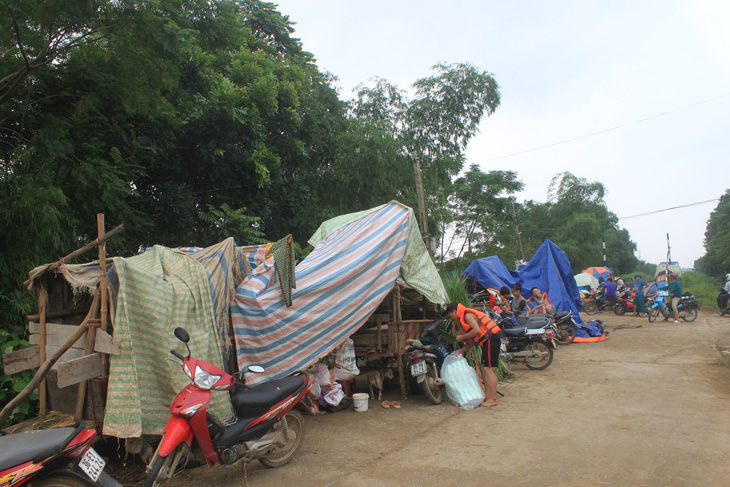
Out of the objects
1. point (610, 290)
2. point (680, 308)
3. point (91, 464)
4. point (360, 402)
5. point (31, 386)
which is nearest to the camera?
point (91, 464)

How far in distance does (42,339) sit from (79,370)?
0.91 m

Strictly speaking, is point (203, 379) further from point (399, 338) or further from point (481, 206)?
point (481, 206)

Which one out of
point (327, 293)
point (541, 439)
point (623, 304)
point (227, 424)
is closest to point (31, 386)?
point (227, 424)

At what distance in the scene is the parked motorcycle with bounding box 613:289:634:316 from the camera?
58.5 ft

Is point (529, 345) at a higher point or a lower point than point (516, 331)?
lower

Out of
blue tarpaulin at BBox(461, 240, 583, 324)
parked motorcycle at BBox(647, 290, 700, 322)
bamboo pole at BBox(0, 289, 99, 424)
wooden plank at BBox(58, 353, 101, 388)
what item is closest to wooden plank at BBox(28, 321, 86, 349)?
wooden plank at BBox(58, 353, 101, 388)

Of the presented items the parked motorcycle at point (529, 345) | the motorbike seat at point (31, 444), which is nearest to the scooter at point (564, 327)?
the parked motorcycle at point (529, 345)

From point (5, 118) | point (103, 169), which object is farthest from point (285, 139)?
point (5, 118)

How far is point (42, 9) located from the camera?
6.30 meters

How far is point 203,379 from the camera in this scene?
3715mm

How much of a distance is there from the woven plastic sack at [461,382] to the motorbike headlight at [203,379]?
3.74m

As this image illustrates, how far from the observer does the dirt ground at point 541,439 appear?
399 centimetres

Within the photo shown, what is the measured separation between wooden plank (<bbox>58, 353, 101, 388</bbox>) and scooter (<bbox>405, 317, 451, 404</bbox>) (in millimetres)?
3850

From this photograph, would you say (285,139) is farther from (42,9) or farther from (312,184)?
(42,9)
